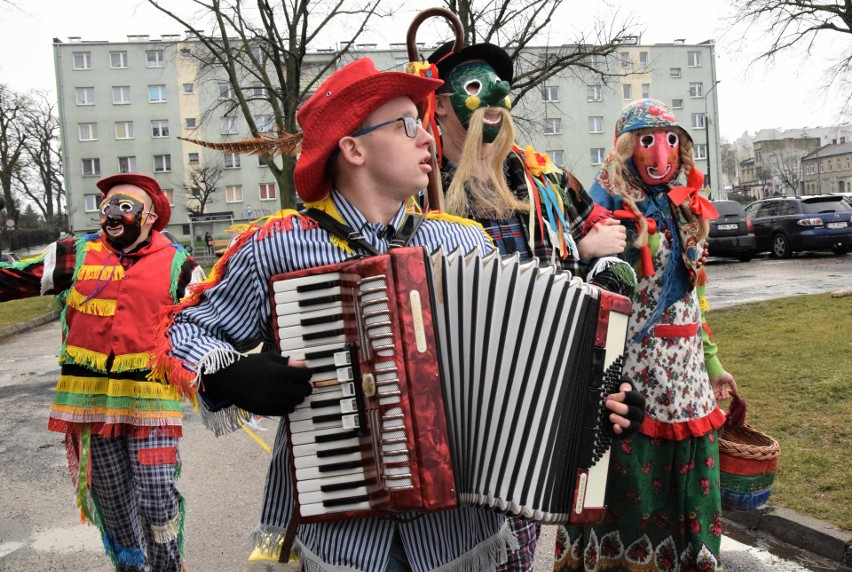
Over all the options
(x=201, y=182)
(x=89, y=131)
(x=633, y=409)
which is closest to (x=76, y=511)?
(x=633, y=409)

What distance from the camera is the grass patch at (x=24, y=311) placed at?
1915 centimetres

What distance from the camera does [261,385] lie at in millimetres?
1924

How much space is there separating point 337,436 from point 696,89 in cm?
6740

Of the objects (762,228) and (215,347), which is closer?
(215,347)

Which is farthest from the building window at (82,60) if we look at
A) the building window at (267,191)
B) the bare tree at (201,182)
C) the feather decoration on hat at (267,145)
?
the feather decoration on hat at (267,145)

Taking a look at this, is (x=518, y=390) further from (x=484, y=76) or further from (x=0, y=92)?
(x=0, y=92)

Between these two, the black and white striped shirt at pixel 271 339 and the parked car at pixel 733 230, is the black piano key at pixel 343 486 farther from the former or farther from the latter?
the parked car at pixel 733 230

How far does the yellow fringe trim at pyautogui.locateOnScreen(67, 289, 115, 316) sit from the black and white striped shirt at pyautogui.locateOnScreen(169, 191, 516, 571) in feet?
7.02

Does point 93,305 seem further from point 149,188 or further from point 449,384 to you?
point 449,384

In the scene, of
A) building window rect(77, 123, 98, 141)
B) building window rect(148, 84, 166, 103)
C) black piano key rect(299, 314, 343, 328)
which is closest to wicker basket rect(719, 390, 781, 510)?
black piano key rect(299, 314, 343, 328)

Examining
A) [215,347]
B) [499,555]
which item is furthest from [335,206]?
[499,555]

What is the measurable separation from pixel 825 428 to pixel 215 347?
4.84 meters

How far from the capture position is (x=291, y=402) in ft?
6.22

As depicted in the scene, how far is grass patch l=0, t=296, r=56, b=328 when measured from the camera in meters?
19.2
